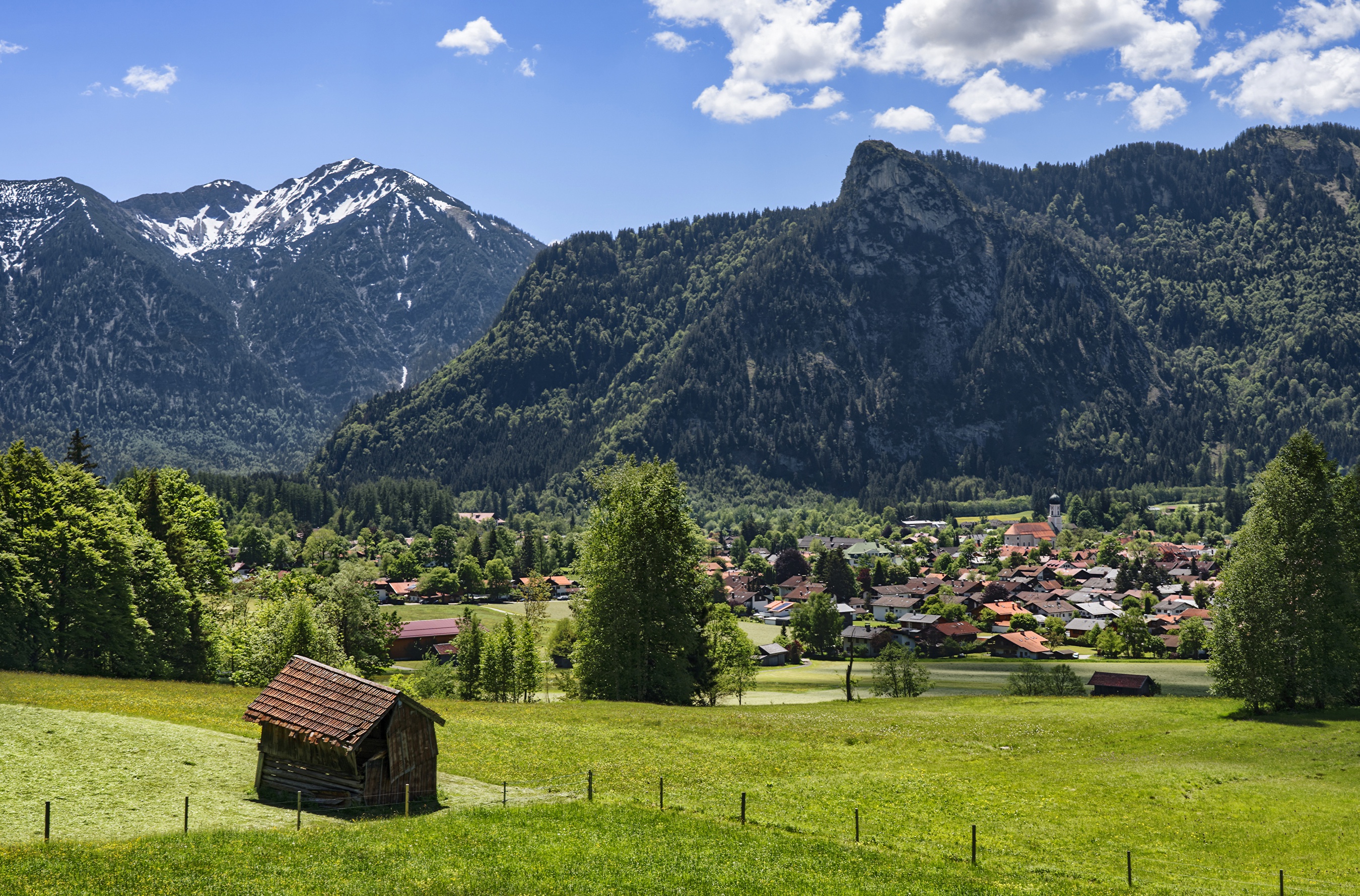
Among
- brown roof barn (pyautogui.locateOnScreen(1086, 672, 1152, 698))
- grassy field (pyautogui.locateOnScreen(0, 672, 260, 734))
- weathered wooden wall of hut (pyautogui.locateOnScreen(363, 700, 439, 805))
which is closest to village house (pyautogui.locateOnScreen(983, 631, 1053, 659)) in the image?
brown roof barn (pyautogui.locateOnScreen(1086, 672, 1152, 698))

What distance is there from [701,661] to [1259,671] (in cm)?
3364

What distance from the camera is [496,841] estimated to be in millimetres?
26156

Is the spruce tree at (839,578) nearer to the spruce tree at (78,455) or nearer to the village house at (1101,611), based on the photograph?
the village house at (1101,611)

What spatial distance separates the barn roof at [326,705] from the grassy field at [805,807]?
2696 mm

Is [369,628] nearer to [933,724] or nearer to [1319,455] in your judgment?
[933,724]

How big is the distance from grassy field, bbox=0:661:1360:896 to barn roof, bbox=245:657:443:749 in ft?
8.84

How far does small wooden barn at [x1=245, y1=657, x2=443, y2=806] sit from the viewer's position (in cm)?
2916

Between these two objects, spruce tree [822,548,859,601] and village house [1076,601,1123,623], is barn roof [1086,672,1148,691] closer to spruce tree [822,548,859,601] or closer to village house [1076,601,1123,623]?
village house [1076,601,1123,623]

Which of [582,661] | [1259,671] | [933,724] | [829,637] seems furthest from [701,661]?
[829,637]

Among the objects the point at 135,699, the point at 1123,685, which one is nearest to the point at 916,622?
the point at 1123,685

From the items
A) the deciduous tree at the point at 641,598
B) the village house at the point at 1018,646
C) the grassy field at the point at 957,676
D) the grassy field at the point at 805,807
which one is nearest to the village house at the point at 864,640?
the grassy field at the point at 957,676

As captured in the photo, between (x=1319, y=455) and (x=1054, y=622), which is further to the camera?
(x=1054, y=622)

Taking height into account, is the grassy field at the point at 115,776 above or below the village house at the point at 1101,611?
above

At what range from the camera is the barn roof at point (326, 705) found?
1137 inches
